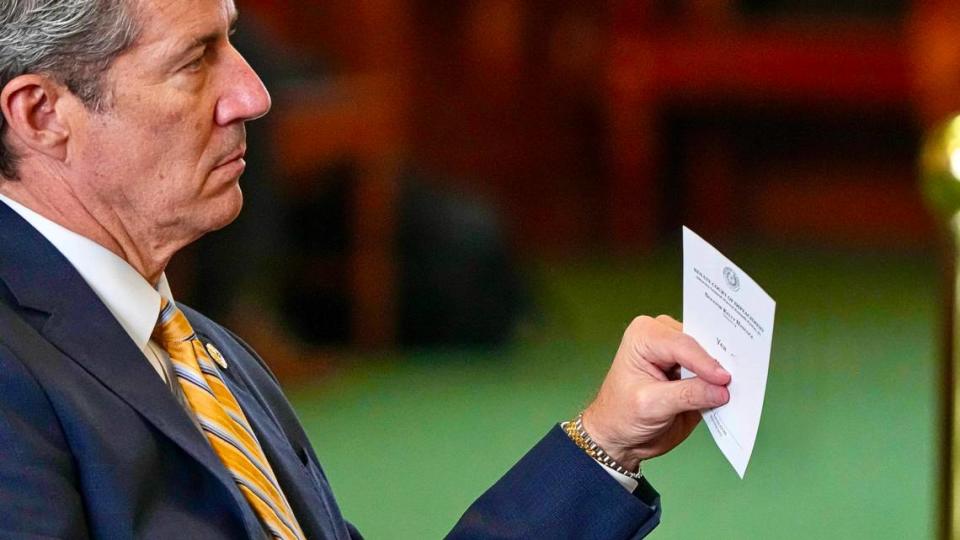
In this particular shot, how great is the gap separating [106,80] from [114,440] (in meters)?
0.36

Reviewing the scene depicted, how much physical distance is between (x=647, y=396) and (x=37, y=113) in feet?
2.25

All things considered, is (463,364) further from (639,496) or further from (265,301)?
(639,496)

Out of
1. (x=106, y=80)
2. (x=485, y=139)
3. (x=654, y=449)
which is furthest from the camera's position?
(x=485, y=139)

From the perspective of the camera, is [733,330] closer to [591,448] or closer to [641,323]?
[641,323]

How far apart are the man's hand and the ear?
2.04ft

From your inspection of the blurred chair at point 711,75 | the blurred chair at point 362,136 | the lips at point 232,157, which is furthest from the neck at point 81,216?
the blurred chair at point 711,75

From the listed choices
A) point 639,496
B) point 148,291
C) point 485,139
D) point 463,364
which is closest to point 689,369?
point 639,496

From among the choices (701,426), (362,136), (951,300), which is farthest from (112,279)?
(362,136)

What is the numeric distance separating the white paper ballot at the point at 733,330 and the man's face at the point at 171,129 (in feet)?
1.60

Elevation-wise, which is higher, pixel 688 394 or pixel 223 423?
pixel 688 394

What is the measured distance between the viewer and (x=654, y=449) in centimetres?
175

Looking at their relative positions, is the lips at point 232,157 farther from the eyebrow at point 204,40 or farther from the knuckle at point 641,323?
the knuckle at point 641,323

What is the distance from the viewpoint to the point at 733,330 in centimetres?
140

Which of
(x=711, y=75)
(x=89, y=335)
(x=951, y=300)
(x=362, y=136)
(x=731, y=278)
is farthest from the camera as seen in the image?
(x=711, y=75)
